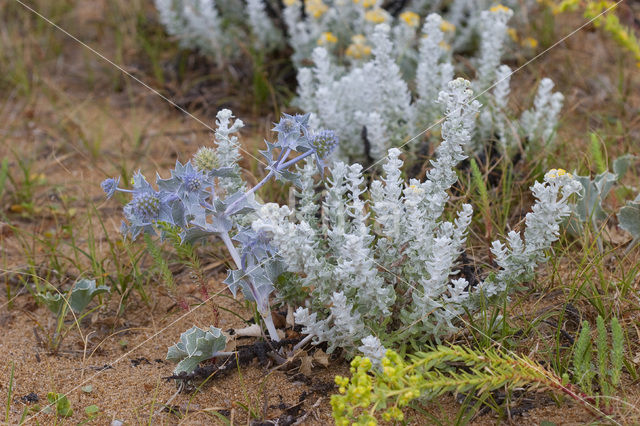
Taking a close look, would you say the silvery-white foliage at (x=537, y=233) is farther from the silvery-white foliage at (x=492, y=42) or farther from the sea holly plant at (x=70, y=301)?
the silvery-white foliage at (x=492, y=42)

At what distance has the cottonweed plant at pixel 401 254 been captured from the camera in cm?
171

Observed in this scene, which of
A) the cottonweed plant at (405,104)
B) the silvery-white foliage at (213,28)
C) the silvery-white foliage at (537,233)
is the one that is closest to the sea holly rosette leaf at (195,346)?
the silvery-white foliage at (537,233)

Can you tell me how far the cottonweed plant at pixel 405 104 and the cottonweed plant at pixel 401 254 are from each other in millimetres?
990

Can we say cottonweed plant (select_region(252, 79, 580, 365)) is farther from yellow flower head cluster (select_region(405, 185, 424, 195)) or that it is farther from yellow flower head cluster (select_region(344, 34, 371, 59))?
yellow flower head cluster (select_region(344, 34, 371, 59))

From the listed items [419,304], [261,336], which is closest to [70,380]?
[261,336]

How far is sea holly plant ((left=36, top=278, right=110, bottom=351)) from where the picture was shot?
7.18ft

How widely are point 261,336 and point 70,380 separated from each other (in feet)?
2.01

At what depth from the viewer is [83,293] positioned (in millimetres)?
2221

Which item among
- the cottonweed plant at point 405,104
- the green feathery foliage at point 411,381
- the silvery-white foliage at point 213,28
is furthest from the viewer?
the silvery-white foliage at point 213,28

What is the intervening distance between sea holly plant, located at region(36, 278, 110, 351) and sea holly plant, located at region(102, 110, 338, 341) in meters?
0.47

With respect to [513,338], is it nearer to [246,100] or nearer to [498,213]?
[498,213]

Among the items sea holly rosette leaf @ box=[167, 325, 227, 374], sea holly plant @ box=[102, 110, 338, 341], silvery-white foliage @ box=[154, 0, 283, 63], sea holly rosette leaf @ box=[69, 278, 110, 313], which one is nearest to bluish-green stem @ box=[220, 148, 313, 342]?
sea holly plant @ box=[102, 110, 338, 341]

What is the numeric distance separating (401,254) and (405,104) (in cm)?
122

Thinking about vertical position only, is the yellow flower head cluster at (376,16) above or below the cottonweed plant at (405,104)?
above
